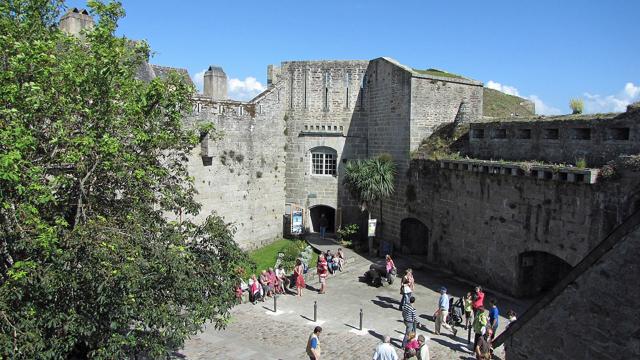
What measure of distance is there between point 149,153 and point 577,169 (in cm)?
1258

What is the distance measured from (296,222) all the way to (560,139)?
13853mm

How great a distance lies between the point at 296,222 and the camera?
92.2 ft

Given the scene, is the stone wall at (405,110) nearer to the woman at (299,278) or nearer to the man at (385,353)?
Answer: the woman at (299,278)

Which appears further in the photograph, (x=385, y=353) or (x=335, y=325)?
(x=335, y=325)

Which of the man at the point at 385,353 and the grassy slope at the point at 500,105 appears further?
the grassy slope at the point at 500,105

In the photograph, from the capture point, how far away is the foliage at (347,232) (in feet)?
90.6

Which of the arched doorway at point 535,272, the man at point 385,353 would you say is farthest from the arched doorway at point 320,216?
the man at point 385,353

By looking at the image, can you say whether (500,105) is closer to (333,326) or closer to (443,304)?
(443,304)

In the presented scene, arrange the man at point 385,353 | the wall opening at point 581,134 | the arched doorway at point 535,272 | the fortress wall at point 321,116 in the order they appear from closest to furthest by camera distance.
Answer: the man at point 385,353, the wall opening at point 581,134, the arched doorway at point 535,272, the fortress wall at point 321,116

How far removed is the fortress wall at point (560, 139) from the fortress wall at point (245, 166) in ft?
34.5

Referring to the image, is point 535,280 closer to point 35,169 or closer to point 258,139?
point 258,139

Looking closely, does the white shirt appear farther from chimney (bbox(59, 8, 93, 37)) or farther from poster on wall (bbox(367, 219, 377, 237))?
chimney (bbox(59, 8, 93, 37))

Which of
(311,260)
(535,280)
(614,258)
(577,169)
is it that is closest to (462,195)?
(535,280)

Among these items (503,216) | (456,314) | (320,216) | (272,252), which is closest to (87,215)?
(456,314)
